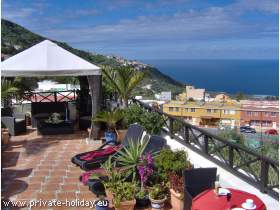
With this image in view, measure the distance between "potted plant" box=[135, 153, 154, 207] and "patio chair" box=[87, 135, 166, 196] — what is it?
2.09 feet

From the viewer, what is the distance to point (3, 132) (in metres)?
9.27

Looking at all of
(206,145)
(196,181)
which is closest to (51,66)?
(206,145)

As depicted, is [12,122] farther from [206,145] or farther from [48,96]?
[206,145]

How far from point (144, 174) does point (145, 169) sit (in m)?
0.08

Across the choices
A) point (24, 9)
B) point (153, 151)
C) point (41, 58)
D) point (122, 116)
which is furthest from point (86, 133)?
point (24, 9)

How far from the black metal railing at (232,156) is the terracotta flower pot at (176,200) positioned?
1005 millimetres

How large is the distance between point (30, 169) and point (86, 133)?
11.0ft

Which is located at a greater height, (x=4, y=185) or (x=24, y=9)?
(x=24, y=9)

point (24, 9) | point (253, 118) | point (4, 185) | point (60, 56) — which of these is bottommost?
point (253, 118)

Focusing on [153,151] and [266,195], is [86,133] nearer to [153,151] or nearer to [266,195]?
[153,151]

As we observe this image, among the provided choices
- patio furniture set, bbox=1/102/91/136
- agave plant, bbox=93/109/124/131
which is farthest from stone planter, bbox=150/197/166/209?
patio furniture set, bbox=1/102/91/136

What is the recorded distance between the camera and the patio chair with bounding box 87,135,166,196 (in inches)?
235

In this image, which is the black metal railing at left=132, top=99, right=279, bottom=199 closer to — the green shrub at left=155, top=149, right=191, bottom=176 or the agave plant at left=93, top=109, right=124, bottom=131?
the green shrub at left=155, top=149, right=191, bottom=176

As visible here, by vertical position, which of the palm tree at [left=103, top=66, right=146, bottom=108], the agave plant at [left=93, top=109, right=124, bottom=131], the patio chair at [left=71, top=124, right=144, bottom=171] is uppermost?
the palm tree at [left=103, top=66, right=146, bottom=108]
